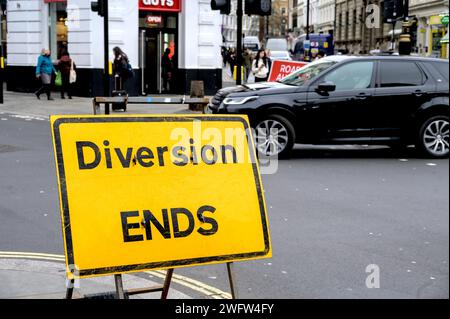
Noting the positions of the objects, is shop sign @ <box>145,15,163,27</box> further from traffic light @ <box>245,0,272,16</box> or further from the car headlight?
the car headlight

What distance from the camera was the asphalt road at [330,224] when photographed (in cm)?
478

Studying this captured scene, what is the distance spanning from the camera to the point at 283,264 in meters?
5.45

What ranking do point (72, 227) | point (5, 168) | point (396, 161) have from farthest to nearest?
point (396, 161), point (5, 168), point (72, 227)

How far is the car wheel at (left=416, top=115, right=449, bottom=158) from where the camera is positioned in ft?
36.6

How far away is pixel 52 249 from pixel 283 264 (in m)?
1.94

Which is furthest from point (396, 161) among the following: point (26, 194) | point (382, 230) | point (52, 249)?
point (52, 249)

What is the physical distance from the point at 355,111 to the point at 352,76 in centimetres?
63

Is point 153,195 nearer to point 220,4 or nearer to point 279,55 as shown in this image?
point 220,4

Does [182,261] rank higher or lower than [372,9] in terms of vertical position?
lower

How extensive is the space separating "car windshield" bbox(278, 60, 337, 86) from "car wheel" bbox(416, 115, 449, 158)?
6.14 feet

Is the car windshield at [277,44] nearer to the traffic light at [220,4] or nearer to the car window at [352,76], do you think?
the traffic light at [220,4]

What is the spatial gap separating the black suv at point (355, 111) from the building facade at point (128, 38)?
13.1 meters

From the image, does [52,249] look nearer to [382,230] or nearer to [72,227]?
[72,227]

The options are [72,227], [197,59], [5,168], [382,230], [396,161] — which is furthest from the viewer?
[197,59]
